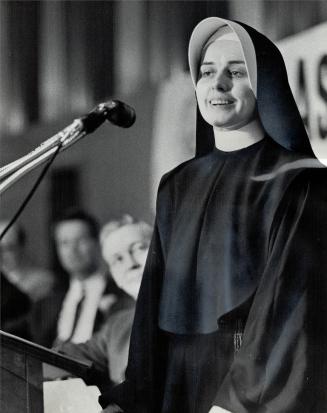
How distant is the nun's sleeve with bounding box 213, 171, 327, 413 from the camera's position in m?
2.21

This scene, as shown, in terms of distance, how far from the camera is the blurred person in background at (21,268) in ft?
8.32

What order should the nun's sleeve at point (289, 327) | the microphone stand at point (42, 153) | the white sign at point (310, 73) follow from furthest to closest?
the microphone stand at point (42, 153)
the white sign at point (310, 73)
the nun's sleeve at point (289, 327)

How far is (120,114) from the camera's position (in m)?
2.50

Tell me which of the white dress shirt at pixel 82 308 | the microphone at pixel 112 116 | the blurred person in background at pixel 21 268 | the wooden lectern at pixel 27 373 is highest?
the microphone at pixel 112 116

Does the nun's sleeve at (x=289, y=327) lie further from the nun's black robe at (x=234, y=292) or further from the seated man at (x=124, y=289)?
the seated man at (x=124, y=289)

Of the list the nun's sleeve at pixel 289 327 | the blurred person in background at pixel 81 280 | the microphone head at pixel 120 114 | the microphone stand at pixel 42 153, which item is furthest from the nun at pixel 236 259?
the microphone stand at pixel 42 153

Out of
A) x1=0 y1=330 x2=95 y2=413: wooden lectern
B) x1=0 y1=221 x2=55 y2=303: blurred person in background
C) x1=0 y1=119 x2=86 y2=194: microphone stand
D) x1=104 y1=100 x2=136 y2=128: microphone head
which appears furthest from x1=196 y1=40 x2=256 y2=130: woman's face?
x1=0 y1=330 x2=95 y2=413: wooden lectern

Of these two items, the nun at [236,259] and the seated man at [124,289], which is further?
the seated man at [124,289]

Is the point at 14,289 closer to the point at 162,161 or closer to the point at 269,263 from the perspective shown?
the point at 162,161

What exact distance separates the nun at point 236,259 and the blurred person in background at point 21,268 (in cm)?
40

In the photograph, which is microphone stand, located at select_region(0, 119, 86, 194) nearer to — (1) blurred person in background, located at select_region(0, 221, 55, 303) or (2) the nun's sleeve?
(1) blurred person in background, located at select_region(0, 221, 55, 303)

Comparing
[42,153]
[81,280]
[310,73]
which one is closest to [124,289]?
[81,280]

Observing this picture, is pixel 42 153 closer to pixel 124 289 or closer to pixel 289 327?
pixel 124 289

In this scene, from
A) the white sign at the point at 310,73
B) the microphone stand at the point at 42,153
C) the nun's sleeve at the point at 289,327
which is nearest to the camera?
the nun's sleeve at the point at 289,327
